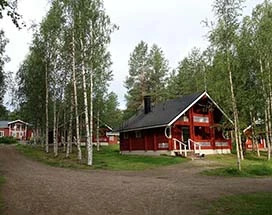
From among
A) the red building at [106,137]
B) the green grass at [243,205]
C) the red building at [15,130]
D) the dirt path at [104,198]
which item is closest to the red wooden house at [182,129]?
the dirt path at [104,198]

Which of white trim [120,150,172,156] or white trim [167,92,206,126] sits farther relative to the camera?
white trim [120,150,172,156]

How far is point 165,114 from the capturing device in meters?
33.2

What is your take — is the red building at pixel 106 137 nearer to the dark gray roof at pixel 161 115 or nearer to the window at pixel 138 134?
the dark gray roof at pixel 161 115

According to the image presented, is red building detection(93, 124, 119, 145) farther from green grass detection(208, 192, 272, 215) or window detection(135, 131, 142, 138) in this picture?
green grass detection(208, 192, 272, 215)

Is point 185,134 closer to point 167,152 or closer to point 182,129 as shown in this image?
point 182,129

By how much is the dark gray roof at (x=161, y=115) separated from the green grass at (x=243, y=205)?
19772mm

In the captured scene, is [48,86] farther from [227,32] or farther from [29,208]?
[29,208]

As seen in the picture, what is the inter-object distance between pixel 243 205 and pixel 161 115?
24279 millimetres

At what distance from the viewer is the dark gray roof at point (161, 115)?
31581mm

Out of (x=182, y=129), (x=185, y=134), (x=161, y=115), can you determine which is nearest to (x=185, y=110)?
(x=182, y=129)

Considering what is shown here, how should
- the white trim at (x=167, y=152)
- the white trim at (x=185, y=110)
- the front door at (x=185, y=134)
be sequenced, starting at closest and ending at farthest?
the white trim at (x=185, y=110), the white trim at (x=167, y=152), the front door at (x=185, y=134)

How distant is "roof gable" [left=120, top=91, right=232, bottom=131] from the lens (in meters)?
31.2

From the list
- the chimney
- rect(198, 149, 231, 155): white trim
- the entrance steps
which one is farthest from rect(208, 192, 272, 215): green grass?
the chimney

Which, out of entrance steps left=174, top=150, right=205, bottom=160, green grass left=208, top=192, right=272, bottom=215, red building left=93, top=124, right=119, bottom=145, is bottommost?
green grass left=208, top=192, right=272, bottom=215
